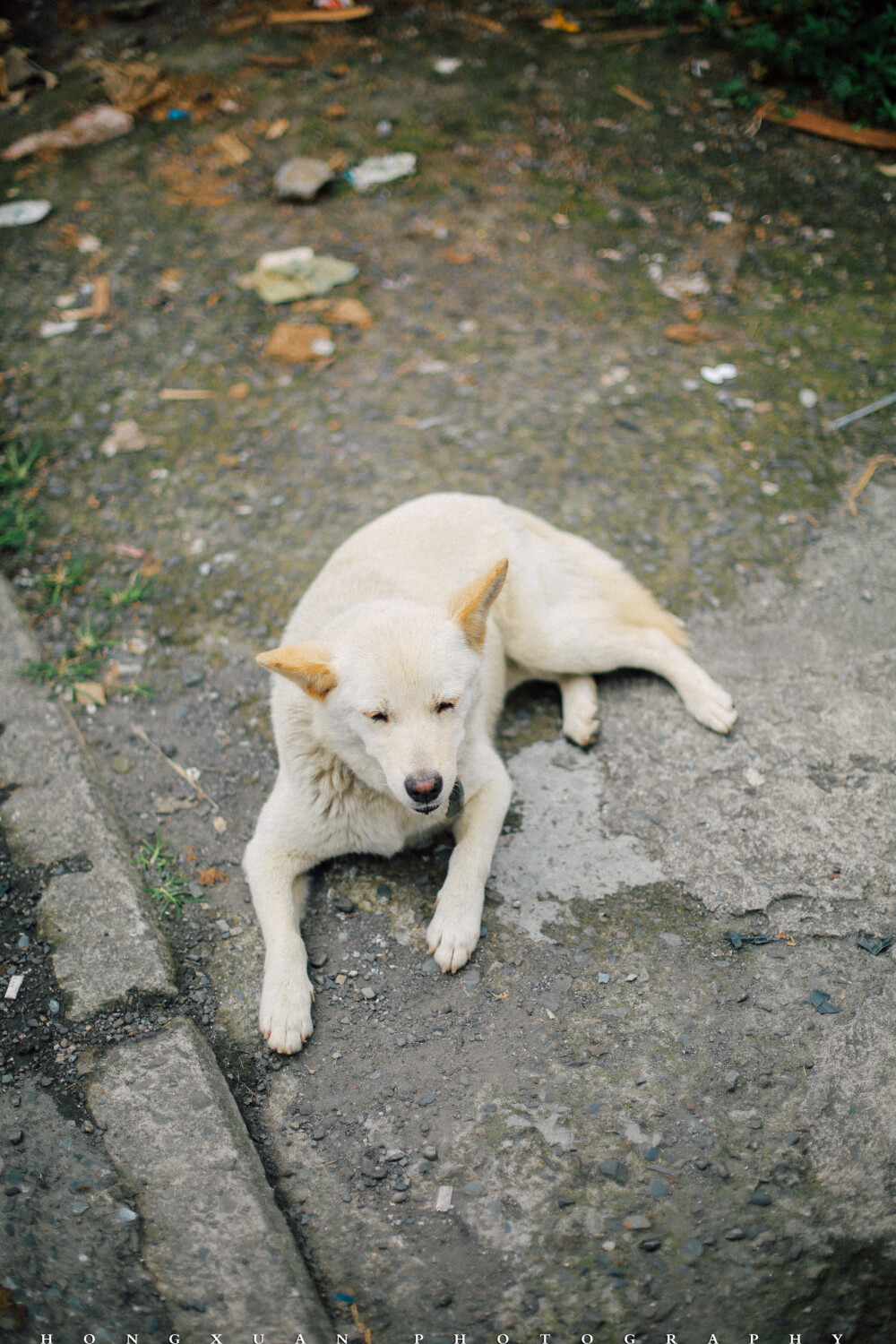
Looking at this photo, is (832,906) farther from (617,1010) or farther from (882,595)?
(882,595)

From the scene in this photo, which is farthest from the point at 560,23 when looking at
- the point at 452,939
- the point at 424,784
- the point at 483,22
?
the point at 452,939

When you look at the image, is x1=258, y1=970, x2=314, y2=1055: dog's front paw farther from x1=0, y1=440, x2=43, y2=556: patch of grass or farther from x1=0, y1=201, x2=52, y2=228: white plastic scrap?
x1=0, y1=201, x2=52, y2=228: white plastic scrap

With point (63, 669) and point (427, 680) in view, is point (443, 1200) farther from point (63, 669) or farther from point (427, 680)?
point (63, 669)

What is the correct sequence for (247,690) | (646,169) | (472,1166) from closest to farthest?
(472,1166) → (247,690) → (646,169)

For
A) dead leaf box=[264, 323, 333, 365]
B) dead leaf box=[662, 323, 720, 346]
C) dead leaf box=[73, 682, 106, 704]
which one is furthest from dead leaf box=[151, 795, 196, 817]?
dead leaf box=[662, 323, 720, 346]

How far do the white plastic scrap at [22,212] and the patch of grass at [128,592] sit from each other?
10.8 feet

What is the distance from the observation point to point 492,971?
107 inches

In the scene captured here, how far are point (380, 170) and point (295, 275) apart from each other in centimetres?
121

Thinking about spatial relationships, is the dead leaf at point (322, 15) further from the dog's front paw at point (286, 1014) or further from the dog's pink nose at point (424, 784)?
the dog's front paw at point (286, 1014)

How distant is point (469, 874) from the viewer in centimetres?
278

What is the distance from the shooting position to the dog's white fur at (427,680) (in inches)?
94.8

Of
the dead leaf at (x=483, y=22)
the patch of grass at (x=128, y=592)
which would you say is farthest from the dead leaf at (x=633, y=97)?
the patch of grass at (x=128, y=592)

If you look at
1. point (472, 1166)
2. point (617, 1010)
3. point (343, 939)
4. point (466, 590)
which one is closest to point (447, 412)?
point (466, 590)

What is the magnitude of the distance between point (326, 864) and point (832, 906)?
5.83 feet
